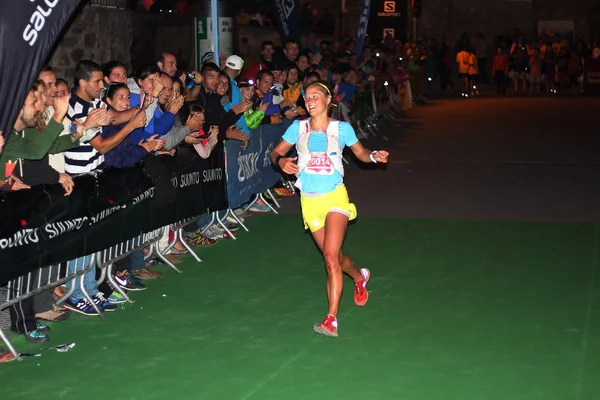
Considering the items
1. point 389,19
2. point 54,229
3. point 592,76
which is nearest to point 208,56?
point 54,229

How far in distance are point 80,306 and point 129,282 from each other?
37.4 inches

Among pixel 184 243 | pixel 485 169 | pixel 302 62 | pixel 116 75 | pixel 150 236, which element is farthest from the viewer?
pixel 302 62

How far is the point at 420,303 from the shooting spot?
9477mm

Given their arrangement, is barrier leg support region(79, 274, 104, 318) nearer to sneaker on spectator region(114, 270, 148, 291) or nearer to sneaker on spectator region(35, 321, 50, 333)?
sneaker on spectator region(35, 321, 50, 333)

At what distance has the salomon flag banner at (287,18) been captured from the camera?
64.6ft

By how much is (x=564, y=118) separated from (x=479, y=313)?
20.2 metres

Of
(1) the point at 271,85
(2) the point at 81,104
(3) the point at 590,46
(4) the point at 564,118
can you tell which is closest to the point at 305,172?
(2) the point at 81,104

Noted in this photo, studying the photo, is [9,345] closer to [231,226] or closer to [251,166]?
[231,226]

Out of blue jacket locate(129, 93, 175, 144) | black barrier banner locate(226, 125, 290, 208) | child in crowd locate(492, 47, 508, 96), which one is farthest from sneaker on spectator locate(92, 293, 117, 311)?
child in crowd locate(492, 47, 508, 96)

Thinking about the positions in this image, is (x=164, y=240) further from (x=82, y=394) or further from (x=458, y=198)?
(x=458, y=198)

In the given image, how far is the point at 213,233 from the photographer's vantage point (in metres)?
12.5

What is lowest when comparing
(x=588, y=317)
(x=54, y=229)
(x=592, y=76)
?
(x=588, y=317)

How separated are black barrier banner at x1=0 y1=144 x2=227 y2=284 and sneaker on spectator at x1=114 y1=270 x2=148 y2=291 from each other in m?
0.52

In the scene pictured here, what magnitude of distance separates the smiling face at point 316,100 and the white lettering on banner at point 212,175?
3.27 metres
